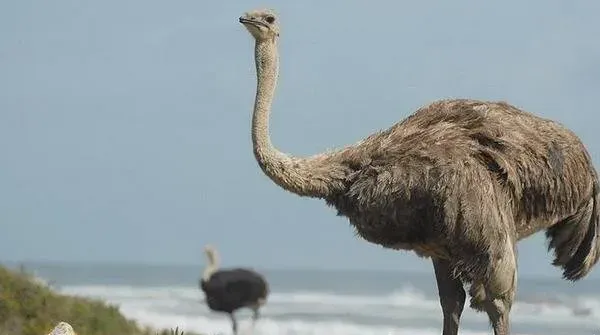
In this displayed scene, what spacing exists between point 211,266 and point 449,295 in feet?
→ 37.9

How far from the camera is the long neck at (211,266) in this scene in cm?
1923

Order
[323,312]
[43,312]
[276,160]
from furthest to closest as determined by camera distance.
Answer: [323,312] → [43,312] → [276,160]

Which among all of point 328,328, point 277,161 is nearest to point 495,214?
point 277,161

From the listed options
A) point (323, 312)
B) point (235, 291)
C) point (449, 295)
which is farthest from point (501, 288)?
point (323, 312)

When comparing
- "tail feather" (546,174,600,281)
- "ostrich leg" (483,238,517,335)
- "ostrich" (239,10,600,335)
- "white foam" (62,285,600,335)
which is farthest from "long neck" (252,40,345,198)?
"white foam" (62,285,600,335)

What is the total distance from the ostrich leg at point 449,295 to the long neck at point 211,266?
11.0 metres

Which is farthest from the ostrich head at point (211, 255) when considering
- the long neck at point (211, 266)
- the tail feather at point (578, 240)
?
the tail feather at point (578, 240)

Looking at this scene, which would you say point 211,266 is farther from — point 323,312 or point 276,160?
point 276,160

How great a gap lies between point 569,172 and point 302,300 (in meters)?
25.9

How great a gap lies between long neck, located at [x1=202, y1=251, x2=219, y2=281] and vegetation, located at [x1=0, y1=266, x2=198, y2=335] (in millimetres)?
5280

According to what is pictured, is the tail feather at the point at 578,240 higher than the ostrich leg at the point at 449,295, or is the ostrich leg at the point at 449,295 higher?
the tail feather at the point at 578,240

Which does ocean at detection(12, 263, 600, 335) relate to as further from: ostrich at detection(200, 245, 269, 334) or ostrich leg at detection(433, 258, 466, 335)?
ostrich leg at detection(433, 258, 466, 335)

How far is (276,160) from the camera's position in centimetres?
Result: 782

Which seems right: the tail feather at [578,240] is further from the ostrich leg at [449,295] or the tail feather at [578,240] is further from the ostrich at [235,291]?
the ostrich at [235,291]
